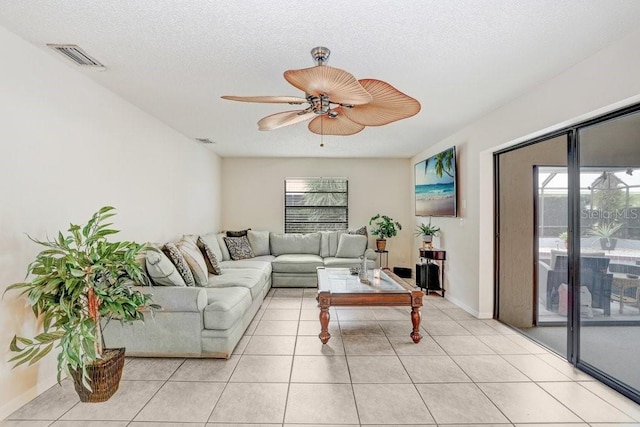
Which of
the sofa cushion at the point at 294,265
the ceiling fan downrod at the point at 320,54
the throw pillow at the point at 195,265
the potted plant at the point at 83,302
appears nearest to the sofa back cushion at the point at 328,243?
the sofa cushion at the point at 294,265

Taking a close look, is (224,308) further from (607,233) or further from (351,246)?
(351,246)

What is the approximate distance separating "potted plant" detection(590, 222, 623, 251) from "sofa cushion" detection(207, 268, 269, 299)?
324cm

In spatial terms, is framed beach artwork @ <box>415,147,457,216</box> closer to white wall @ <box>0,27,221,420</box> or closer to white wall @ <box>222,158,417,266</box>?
white wall @ <box>222,158,417,266</box>

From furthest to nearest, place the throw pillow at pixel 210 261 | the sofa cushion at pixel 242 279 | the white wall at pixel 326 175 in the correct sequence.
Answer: the white wall at pixel 326 175 < the throw pillow at pixel 210 261 < the sofa cushion at pixel 242 279

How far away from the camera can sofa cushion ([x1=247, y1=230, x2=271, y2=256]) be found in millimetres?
6055

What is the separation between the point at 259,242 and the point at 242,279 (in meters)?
2.22

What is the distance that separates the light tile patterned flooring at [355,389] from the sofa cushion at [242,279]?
1.85ft

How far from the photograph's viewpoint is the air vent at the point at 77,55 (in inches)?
88.6

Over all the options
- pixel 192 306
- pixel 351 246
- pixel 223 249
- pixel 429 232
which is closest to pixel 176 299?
pixel 192 306

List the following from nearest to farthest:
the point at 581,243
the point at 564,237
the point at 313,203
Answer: the point at 581,243 < the point at 564,237 < the point at 313,203

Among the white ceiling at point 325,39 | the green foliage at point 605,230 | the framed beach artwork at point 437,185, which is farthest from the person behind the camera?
the framed beach artwork at point 437,185

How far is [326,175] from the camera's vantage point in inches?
264

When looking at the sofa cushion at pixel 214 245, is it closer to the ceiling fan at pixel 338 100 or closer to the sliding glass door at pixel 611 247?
the ceiling fan at pixel 338 100

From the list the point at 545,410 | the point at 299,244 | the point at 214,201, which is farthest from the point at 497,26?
the point at 214,201
